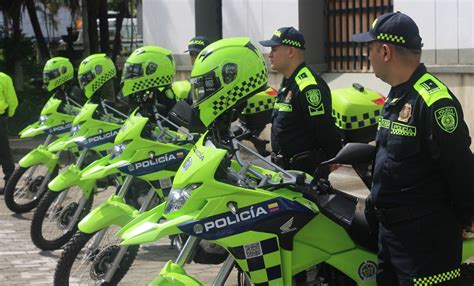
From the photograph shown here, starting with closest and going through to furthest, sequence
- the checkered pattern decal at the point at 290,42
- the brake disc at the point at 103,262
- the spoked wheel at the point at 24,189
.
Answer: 1. the brake disc at the point at 103,262
2. the checkered pattern decal at the point at 290,42
3. the spoked wheel at the point at 24,189

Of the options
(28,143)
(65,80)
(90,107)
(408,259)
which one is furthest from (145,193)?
(28,143)

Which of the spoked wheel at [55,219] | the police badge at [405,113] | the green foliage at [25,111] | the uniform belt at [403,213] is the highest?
the police badge at [405,113]

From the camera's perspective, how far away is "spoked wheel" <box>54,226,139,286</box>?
6.14m

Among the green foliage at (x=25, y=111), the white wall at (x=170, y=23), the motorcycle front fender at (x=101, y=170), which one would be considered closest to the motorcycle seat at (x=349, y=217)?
the motorcycle front fender at (x=101, y=170)

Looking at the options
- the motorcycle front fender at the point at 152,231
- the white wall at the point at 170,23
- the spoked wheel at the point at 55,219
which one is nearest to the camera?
the motorcycle front fender at the point at 152,231

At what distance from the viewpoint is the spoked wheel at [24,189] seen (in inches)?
413

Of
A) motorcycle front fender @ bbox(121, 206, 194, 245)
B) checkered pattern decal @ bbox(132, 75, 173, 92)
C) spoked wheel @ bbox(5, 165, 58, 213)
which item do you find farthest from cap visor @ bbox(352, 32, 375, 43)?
spoked wheel @ bbox(5, 165, 58, 213)

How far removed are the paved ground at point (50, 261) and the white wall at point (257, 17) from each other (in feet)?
18.4

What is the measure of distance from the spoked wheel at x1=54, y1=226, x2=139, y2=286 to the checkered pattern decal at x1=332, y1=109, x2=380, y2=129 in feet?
5.55

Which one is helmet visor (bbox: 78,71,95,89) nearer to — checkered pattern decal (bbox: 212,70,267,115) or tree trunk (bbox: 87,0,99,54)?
checkered pattern decal (bbox: 212,70,267,115)

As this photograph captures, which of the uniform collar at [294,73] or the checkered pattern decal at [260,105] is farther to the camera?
the checkered pattern decal at [260,105]

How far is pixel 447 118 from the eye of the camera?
384cm

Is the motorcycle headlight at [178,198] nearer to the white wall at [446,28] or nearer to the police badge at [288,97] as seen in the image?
the police badge at [288,97]

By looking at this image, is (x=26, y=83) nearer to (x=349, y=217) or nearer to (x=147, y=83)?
(x=147, y=83)
